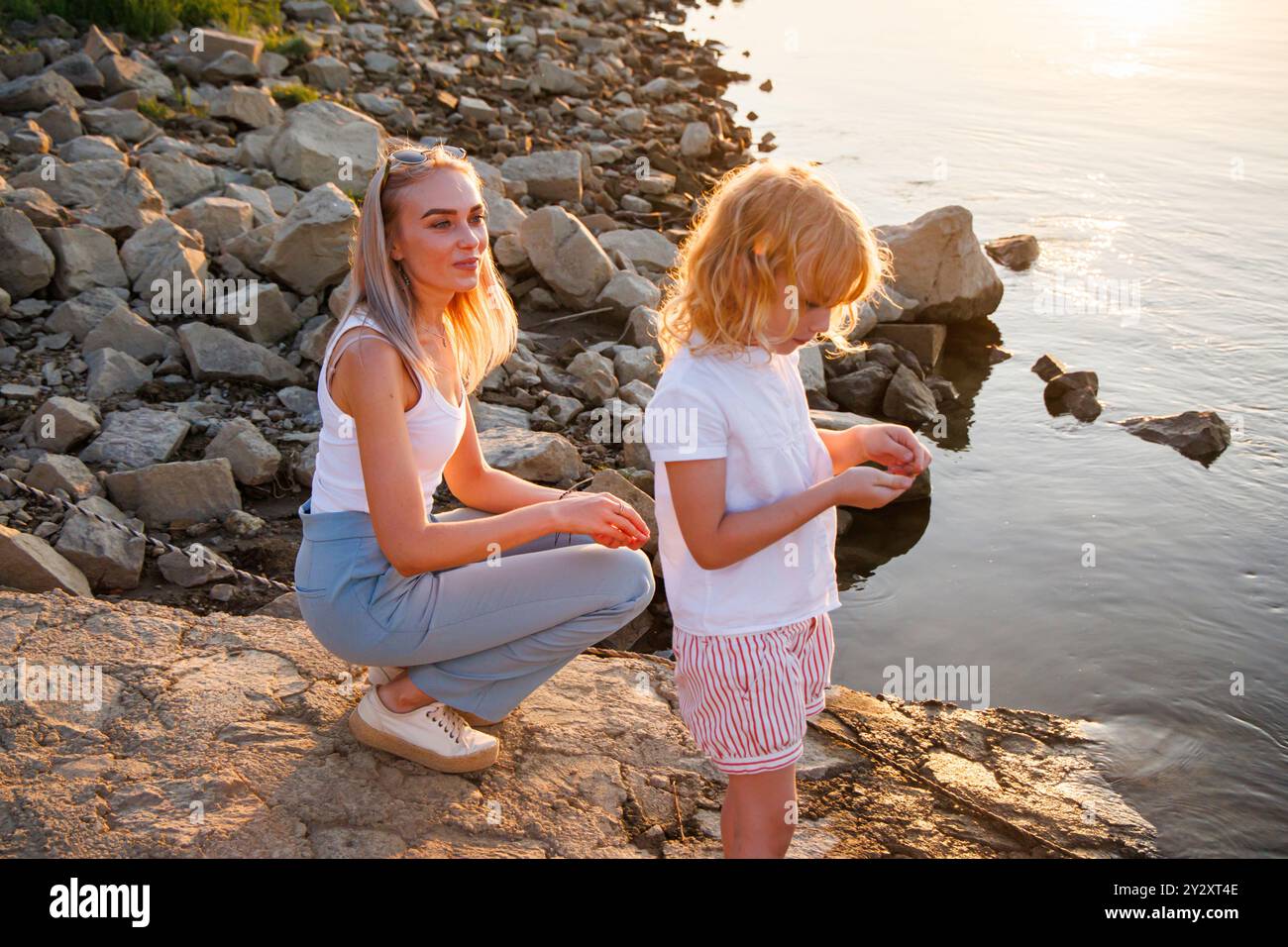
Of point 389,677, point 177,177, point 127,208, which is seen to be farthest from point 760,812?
point 177,177

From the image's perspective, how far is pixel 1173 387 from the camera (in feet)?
24.0

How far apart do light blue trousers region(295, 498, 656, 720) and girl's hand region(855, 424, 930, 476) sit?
70 cm

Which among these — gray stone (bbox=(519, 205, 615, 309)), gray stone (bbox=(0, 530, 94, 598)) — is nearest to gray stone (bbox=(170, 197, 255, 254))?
gray stone (bbox=(519, 205, 615, 309))

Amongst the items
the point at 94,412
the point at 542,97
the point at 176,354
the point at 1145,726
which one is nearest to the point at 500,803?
the point at 1145,726

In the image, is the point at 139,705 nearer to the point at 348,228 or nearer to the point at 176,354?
the point at 176,354

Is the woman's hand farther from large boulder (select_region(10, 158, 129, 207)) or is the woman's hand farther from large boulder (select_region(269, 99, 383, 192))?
large boulder (select_region(269, 99, 383, 192))

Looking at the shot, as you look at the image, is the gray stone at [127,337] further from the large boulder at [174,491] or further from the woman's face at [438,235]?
the woman's face at [438,235]

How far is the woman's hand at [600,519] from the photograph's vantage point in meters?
2.66

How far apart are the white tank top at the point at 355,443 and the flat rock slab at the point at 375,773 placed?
0.63 m

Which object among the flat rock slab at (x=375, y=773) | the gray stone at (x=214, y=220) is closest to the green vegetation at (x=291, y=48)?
the gray stone at (x=214, y=220)

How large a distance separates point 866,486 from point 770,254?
1.59 feet

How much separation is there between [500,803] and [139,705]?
0.99 meters

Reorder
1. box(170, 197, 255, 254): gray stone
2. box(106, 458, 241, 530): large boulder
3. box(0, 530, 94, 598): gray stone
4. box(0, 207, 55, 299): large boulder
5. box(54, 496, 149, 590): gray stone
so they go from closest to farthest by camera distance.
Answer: box(0, 530, 94, 598): gray stone → box(54, 496, 149, 590): gray stone → box(106, 458, 241, 530): large boulder → box(0, 207, 55, 299): large boulder → box(170, 197, 255, 254): gray stone

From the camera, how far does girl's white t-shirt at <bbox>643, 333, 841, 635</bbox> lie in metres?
2.31
